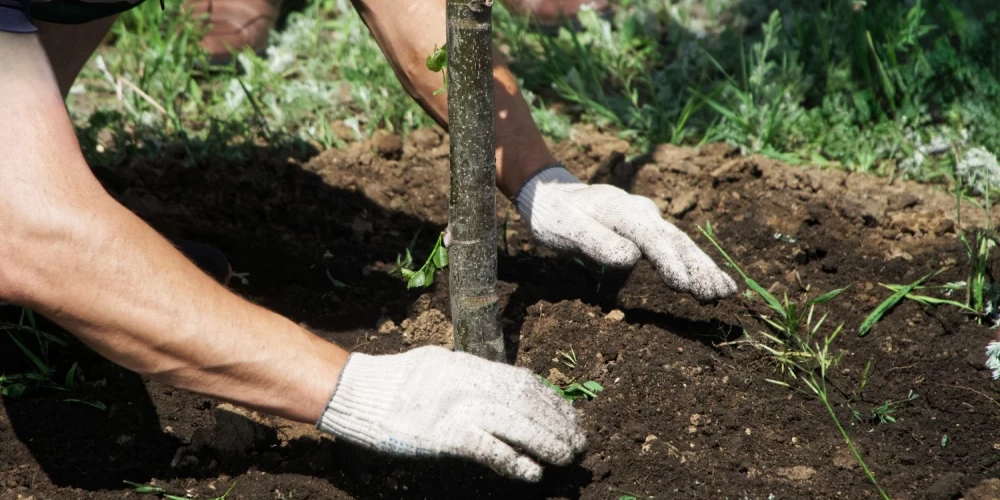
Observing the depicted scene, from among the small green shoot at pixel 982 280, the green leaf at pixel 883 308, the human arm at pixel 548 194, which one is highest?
the human arm at pixel 548 194

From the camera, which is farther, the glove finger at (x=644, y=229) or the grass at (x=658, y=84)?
the grass at (x=658, y=84)

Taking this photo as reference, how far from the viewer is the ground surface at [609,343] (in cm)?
209

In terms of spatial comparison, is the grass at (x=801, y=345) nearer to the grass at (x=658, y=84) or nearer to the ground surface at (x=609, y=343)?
the ground surface at (x=609, y=343)

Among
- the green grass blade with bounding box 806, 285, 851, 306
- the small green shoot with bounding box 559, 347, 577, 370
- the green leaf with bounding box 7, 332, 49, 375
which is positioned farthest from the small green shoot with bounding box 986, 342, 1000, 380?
the green leaf with bounding box 7, 332, 49, 375

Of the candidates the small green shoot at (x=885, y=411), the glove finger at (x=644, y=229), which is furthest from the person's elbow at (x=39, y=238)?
the small green shoot at (x=885, y=411)

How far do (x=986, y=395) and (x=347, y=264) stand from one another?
174cm

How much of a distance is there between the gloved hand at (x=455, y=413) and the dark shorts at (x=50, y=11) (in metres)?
0.89

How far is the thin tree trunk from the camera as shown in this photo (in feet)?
5.93

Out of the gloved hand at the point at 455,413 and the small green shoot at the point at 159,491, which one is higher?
the gloved hand at the point at 455,413

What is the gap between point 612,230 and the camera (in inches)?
94.6

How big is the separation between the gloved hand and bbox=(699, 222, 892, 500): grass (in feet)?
2.15

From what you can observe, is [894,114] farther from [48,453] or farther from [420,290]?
[48,453]

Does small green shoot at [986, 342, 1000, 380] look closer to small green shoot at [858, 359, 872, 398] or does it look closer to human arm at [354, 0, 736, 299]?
small green shoot at [858, 359, 872, 398]

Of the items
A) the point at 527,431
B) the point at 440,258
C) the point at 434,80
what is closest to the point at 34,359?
the point at 440,258
